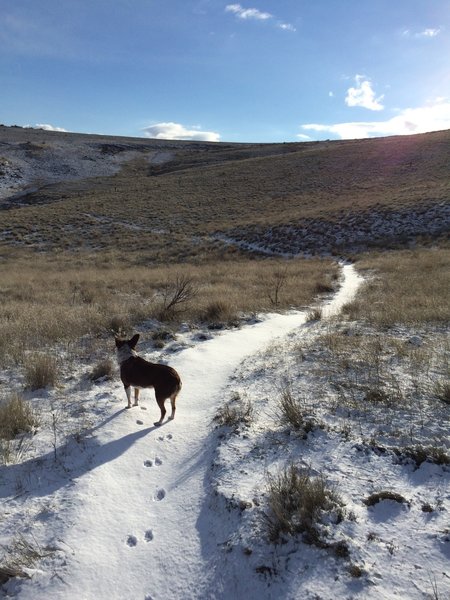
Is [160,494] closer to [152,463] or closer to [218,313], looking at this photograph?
[152,463]

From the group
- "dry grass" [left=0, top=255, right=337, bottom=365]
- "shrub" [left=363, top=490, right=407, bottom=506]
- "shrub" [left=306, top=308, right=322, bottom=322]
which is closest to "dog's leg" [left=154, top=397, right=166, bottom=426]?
"shrub" [left=363, top=490, right=407, bottom=506]

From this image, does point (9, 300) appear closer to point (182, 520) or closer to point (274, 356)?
point (274, 356)

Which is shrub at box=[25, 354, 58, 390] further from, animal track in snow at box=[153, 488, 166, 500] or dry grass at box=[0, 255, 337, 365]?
animal track in snow at box=[153, 488, 166, 500]

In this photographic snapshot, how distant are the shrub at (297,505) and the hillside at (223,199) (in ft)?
80.1

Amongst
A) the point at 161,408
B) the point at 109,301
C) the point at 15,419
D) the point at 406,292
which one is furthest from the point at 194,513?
the point at 406,292

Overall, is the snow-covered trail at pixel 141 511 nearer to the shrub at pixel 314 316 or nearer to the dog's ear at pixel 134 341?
the dog's ear at pixel 134 341

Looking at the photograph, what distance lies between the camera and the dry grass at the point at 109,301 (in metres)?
8.17

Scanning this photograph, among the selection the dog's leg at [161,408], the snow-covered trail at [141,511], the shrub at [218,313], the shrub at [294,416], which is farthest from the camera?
the shrub at [218,313]

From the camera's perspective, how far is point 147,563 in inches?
123

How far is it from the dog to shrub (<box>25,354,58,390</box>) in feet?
4.70

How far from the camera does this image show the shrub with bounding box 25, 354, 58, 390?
5.94 metres

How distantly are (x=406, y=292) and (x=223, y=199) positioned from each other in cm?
3893

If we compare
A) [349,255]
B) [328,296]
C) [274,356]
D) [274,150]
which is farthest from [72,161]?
[274,356]

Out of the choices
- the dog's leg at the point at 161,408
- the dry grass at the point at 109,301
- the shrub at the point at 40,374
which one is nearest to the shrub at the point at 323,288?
the dry grass at the point at 109,301
